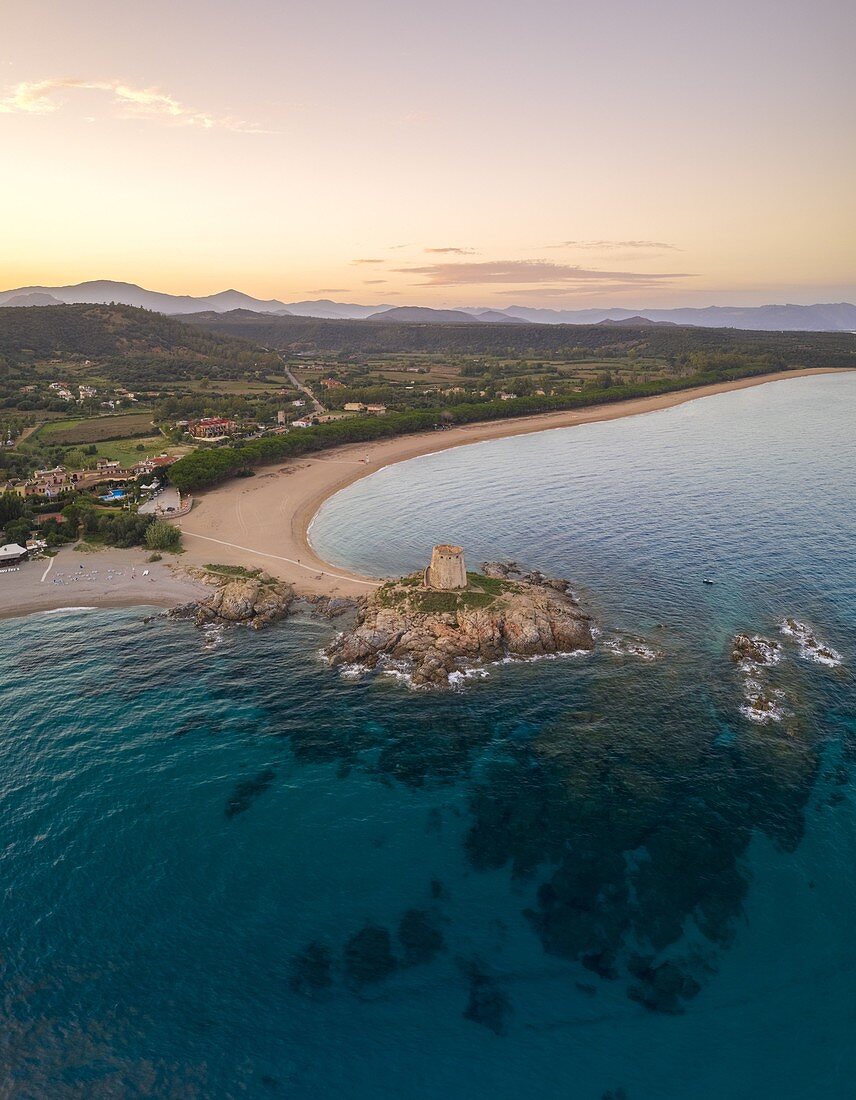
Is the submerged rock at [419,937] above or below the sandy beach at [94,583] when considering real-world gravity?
below

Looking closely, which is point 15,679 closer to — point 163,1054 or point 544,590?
point 163,1054

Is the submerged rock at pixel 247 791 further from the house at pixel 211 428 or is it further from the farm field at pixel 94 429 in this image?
the house at pixel 211 428

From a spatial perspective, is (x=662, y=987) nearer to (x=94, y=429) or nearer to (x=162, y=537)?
(x=162, y=537)

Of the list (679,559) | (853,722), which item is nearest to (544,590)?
(679,559)

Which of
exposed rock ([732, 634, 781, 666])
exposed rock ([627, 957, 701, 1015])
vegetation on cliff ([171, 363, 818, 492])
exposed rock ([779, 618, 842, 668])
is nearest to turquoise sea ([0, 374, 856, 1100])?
exposed rock ([627, 957, 701, 1015])

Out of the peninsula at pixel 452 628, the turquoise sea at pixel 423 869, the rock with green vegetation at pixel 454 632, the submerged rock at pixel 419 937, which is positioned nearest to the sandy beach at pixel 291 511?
the peninsula at pixel 452 628

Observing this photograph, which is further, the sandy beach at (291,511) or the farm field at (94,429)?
the farm field at (94,429)

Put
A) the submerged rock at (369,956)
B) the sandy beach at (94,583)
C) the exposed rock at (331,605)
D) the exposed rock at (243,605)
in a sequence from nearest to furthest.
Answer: the submerged rock at (369,956) → the exposed rock at (243,605) → the exposed rock at (331,605) → the sandy beach at (94,583)

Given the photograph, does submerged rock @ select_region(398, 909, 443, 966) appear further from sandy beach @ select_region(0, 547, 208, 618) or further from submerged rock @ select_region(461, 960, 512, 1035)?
sandy beach @ select_region(0, 547, 208, 618)
